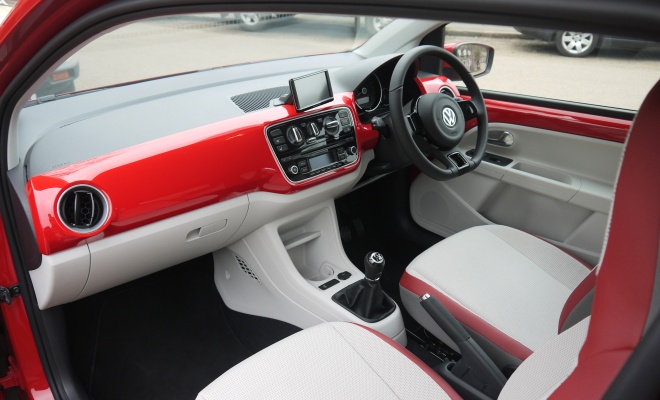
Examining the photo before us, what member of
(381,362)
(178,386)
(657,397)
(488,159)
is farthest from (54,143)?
(488,159)

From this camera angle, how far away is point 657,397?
1.80 ft

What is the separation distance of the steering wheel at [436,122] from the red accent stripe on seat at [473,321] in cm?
41

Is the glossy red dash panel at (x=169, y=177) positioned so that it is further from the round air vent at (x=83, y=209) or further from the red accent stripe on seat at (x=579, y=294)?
the red accent stripe on seat at (x=579, y=294)

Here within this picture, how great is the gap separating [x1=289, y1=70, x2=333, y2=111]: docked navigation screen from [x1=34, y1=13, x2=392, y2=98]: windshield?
24 centimetres

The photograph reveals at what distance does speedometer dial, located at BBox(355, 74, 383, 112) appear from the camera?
6.81ft

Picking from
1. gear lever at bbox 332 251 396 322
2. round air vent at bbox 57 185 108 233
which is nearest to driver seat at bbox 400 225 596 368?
gear lever at bbox 332 251 396 322

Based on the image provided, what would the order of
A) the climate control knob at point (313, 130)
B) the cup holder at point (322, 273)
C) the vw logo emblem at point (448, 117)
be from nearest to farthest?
the climate control knob at point (313, 130), the vw logo emblem at point (448, 117), the cup holder at point (322, 273)

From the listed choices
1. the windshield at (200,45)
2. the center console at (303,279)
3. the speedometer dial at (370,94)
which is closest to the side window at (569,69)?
the speedometer dial at (370,94)

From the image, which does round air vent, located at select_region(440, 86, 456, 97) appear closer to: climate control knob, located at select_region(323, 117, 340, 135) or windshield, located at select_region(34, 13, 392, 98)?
windshield, located at select_region(34, 13, 392, 98)

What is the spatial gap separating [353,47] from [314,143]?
841mm

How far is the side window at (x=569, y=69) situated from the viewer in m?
1.93

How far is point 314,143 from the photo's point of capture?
1865 millimetres

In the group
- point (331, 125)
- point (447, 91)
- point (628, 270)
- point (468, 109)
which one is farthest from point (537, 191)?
point (628, 270)

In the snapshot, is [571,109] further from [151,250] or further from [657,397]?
[657,397]
